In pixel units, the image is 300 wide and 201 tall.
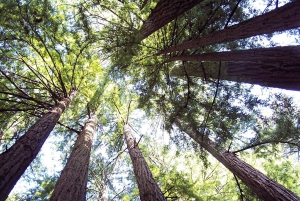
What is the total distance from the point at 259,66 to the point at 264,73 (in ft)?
0.75

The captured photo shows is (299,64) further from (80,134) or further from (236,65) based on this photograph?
(80,134)

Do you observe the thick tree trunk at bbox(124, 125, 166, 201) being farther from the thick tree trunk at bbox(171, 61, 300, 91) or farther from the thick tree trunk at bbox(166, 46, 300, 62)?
the thick tree trunk at bbox(166, 46, 300, 62)

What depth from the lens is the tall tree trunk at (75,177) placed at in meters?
Answer: 3.01

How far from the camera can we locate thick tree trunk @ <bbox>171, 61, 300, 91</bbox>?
4770 millimetres

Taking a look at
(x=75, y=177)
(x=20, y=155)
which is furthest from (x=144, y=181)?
(x=20, y=155)

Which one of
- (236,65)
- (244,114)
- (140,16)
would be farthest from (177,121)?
(140,16)

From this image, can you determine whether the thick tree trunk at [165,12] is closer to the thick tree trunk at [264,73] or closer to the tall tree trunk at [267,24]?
the tall tree trunk at [267,24]

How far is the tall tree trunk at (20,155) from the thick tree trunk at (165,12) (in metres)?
2.76

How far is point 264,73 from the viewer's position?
512 centimetres

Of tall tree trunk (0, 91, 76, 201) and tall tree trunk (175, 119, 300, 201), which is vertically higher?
tall tree trunk (175, 119, 300, 201)

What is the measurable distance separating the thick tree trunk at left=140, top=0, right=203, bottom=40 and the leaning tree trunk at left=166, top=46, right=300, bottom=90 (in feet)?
3.03

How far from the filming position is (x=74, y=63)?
4645 mm

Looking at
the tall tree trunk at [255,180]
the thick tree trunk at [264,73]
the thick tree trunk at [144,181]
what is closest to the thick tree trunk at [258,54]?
the thick tree trunk at [264,73]

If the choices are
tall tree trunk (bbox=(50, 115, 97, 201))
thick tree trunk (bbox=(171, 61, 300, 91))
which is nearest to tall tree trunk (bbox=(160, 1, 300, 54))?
thick tree trunk (bbox=(171, 61, 300, 91))
